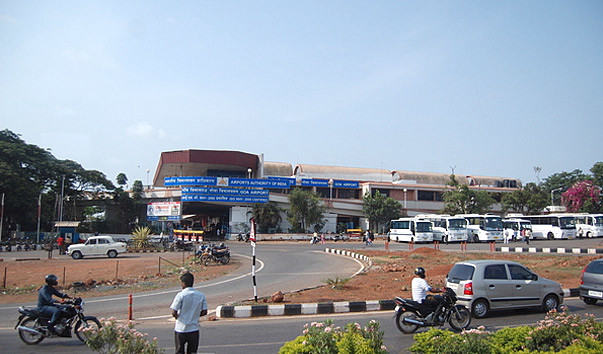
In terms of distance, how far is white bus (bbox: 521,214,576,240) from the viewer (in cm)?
4203

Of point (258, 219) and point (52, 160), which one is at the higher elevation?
point (52, 160)

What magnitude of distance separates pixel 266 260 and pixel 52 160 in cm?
4124

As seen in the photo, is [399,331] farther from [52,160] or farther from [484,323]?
[52,160]

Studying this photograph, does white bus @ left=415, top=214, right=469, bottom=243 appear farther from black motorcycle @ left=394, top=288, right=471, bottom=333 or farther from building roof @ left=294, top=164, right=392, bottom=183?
black motorcycle @ left=394, top=288, right=471, bottom=333

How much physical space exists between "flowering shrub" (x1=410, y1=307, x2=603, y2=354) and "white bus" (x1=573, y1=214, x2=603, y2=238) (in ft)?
141

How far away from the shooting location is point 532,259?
2361 centimetres

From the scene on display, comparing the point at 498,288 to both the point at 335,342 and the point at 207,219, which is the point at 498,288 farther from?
the point at 207,219

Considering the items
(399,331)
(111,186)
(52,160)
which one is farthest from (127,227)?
(399,331)

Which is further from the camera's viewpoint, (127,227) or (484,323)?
(127,227)

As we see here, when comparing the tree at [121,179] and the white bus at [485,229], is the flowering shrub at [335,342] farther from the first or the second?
the tree at [121,179]

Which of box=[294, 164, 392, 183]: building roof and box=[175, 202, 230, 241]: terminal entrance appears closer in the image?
box=[175, 202, 230, 241]: terminal entrance

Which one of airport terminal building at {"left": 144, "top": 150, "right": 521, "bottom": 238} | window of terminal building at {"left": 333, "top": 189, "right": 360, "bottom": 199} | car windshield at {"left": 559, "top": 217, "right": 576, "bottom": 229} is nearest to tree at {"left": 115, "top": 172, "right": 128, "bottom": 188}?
airport terminal building at {"left": 144, "top": 150, "right": 521, "bottom": 238}

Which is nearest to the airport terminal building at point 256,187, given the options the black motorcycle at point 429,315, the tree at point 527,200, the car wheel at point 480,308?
the tree at point 527,200

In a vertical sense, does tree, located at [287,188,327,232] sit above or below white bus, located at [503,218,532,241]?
above
